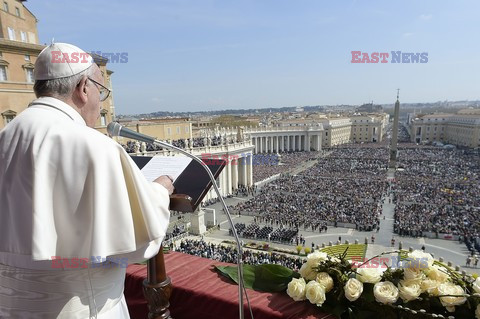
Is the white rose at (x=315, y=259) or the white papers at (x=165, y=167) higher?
the white papers at (x=165, y=167)

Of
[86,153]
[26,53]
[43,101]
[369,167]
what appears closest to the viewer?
[86,153]

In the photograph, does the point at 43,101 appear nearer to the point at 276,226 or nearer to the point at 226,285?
the point at 226,285

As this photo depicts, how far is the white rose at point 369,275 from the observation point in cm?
247

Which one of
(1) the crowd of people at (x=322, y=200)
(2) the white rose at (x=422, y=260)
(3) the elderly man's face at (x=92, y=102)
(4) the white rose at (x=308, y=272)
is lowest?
(1) the crowd of people at (x=322, y=200)

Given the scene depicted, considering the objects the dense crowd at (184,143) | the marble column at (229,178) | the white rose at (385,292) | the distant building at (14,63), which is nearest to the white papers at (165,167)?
the white rose at (385,292)

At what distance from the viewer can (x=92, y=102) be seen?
1.91 metres

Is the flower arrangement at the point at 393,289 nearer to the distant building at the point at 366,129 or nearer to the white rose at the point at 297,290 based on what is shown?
the white rose at the point at 297,290

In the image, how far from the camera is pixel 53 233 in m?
1.50

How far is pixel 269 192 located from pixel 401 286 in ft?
112

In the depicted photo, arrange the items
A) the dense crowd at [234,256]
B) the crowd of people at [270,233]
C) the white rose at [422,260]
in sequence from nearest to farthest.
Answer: the white rose at [422,260]
the dense crowd at [234,256]
the crowd of people at [270,233]

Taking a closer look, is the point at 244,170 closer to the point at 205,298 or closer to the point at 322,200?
the point at 322,200

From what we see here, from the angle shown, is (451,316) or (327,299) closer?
(451,316)

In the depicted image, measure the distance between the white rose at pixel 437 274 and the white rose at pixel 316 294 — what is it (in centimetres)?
84

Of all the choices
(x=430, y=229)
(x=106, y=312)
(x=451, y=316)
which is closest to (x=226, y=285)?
(x=106, y=312)
